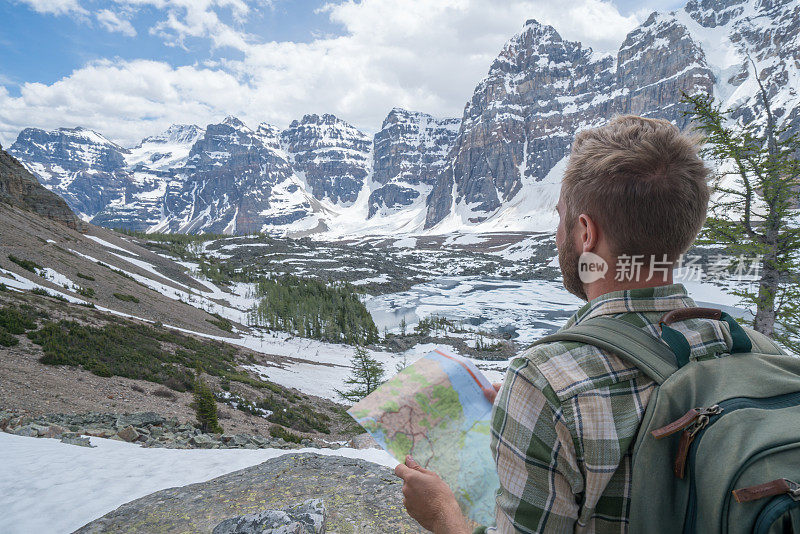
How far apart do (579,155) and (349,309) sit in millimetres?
52524

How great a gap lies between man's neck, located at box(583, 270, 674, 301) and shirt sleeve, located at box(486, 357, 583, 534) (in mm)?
485

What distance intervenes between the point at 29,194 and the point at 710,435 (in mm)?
73114

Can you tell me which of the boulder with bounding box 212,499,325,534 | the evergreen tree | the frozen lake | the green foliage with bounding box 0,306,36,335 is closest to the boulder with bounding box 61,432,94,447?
the boulder with bounding box 212,499,325,534

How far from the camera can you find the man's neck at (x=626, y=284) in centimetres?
136

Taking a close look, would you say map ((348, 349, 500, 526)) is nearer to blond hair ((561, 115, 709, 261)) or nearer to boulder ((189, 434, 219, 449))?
blond hair ((561, 115, 709, 261))

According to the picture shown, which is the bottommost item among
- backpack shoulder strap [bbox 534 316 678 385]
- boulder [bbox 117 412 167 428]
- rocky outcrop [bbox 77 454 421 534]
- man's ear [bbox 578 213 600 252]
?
boulder [bbox 117 412 167 428]

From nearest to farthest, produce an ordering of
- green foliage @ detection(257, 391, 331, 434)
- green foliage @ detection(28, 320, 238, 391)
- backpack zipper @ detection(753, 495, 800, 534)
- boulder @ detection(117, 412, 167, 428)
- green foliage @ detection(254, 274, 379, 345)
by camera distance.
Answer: backpack zipper @ detection(753, 495, 800, 534), boulder @ detection(117, 412, 167, 428), green foliage @ detection(28, 320, 238, 391), green foliage @ detection(257, 391, 331, 434), green foliage @ detection(254, 274, 379, 345)

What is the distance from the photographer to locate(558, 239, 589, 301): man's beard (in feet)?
5.06

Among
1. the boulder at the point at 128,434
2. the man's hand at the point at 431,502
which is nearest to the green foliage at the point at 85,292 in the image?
the boulder at the point at 128,434

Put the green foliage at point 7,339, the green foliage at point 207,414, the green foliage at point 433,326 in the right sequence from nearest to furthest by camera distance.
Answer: the green foliage at point 207,414, the green foliage at point 7,339, the green foliage at point 433,326

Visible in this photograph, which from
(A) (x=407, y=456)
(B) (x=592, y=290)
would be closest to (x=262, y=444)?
(A) (x=407, y=456)

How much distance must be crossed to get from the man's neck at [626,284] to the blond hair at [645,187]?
3.1 inches

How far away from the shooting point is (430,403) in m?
1.94

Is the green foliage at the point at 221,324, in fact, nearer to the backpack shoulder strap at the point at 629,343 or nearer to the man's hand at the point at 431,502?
the man's hand at the point at 431,502
